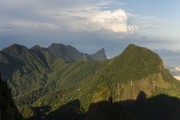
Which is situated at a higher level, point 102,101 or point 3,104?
point 3,104

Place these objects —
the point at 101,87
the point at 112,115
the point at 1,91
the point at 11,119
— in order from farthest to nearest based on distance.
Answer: the point at 101,87 → the point at 112,115 → the point at 1,91 → the point at 11,119

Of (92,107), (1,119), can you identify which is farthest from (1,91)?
(92,107)

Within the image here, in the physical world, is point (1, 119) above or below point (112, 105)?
above

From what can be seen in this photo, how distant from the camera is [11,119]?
97.8 metres

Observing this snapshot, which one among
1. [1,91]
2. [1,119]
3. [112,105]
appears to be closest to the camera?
[1,119]

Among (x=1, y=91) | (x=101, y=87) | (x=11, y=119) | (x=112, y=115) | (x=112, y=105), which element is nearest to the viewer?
(x=11, y=119)

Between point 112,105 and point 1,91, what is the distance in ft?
115

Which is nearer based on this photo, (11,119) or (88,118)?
(11,119)

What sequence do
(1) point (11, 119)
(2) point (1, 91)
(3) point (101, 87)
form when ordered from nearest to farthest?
(1) point (11, 119)
(2) point (1, 91)
(3) point (101, 87)

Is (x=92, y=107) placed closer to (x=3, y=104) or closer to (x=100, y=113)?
(x=100, y=113)

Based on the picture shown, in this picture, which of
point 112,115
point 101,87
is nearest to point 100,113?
point 112,115

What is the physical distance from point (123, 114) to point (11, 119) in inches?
1381

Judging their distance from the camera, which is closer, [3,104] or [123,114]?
[3,104]

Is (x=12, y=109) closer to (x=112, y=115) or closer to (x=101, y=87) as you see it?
(x=112, y=115)
